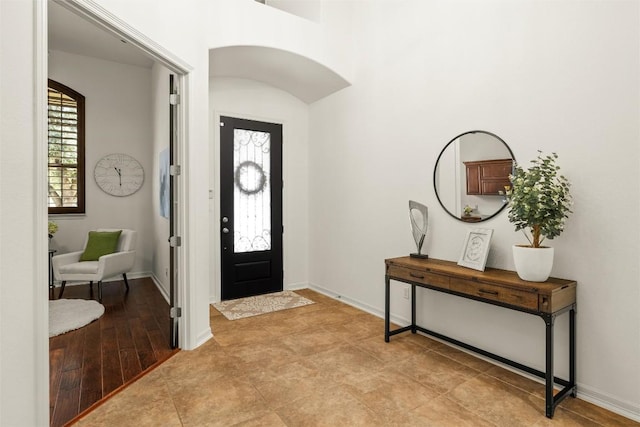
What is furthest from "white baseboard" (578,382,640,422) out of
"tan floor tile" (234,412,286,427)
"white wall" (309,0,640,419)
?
"tan floor tile" (234,412,286,427)

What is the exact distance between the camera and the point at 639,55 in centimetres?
203

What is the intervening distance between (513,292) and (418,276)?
784 mm

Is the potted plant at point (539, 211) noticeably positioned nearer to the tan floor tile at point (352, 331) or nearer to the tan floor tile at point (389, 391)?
the tan floor tile at point (389, 391)

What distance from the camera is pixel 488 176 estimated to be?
9.10 feet

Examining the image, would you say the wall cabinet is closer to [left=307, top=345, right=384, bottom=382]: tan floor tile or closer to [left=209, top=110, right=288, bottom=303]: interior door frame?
[left=307, top=345, right=384, bottom=382]: tan floor tile

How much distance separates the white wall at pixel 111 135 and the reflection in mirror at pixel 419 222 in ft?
13.3

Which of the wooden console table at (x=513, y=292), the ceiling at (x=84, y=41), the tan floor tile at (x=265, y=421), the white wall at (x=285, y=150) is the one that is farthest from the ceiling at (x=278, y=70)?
the tan floor tile at (x=265, y=421)

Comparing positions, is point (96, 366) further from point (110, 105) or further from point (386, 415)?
point (110, 105)

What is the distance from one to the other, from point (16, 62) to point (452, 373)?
313 cm

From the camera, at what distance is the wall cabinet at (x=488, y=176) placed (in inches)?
105

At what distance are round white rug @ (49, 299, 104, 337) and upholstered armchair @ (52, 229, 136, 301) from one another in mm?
262

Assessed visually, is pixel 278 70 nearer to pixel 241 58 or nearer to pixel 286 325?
pixel 241 58

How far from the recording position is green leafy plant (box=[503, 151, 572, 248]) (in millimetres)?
2156

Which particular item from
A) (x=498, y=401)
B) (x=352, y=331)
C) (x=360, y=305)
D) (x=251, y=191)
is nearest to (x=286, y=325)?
(x=352, y=331)
